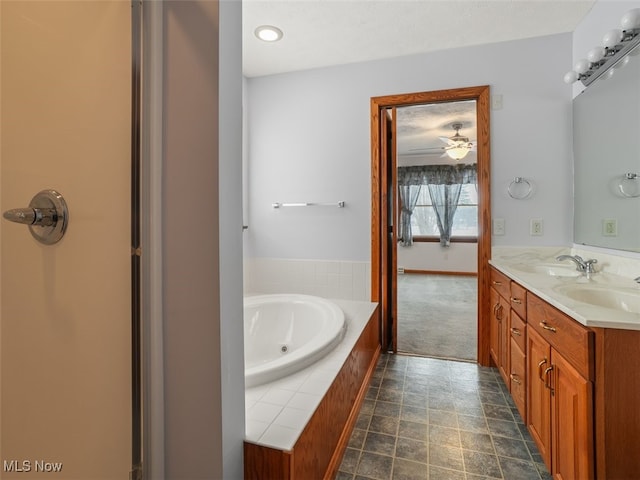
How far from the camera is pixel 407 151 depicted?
546 centimetres

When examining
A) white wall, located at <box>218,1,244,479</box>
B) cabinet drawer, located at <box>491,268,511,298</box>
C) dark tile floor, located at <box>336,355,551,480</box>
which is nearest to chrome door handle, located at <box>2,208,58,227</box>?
white wall, located at <box>218,1,244,479</box>

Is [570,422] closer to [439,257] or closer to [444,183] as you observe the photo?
[439,257]

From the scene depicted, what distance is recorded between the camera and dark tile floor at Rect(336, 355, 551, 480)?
136cm

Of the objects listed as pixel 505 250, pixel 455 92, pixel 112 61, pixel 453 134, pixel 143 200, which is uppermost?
pixel 453 134

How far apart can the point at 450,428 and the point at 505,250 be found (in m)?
1.32

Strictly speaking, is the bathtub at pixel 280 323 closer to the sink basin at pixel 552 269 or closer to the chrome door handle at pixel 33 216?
the sink basin at pixel 552 269

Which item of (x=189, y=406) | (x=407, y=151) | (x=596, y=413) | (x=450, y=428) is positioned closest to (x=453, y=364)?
(x=450, y=428)

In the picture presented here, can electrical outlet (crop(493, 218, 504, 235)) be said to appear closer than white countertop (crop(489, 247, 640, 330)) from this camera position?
No

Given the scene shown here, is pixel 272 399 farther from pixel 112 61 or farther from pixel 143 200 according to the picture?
pixel 112 61

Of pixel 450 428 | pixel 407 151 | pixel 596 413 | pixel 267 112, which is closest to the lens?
pixel 596 413

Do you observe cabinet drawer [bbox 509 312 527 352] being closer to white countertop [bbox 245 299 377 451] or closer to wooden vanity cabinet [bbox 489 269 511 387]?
wooden vanity cabinet [bbox 489 269 511 387]

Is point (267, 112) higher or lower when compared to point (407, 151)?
lower

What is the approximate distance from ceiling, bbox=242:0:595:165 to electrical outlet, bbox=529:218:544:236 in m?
1.33

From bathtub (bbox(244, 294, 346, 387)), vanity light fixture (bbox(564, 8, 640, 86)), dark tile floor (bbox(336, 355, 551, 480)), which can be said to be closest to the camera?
dark tile floor (bbox(336, 355, 551, 480))
